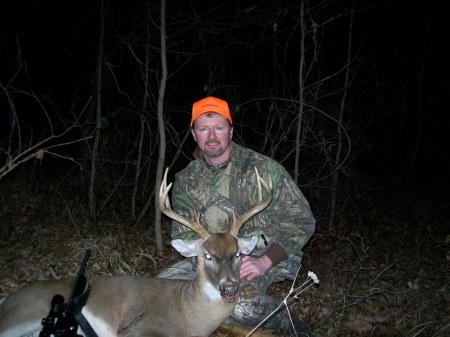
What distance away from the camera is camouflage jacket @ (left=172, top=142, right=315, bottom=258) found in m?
4.28

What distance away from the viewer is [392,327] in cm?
457

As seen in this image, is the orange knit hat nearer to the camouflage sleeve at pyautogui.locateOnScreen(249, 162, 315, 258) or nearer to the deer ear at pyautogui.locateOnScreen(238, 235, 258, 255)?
the camouflage sleeve at pyautogui.locateOnScreen(249, 162, 315, 258)

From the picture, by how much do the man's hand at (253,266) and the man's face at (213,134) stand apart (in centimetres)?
113

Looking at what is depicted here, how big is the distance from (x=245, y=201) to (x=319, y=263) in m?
2.31

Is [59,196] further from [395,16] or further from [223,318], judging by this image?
[395,16]

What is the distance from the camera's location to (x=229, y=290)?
329 cm

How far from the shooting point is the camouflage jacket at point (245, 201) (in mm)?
4281

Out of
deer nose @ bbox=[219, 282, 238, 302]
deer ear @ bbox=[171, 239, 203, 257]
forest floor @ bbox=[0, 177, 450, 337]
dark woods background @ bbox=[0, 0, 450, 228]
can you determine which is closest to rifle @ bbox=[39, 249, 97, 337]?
deer ear @ bbox=[171, 239, 203, 257]

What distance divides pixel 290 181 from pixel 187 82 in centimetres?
700

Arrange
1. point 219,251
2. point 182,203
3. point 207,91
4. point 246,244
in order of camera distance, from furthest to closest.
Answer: point 207,91
point 182,203
point 246,244
point 219,251

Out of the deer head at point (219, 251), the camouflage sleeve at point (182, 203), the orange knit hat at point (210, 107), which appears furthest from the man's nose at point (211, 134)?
the deer head at point (219, 251)

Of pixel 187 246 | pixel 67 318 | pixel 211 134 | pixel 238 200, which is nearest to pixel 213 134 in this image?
pixel 211 134

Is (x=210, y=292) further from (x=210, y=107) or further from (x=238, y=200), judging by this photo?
(x=210, y=107)

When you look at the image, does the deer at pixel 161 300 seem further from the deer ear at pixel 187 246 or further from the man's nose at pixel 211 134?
the man's nose at pixel 211 134
